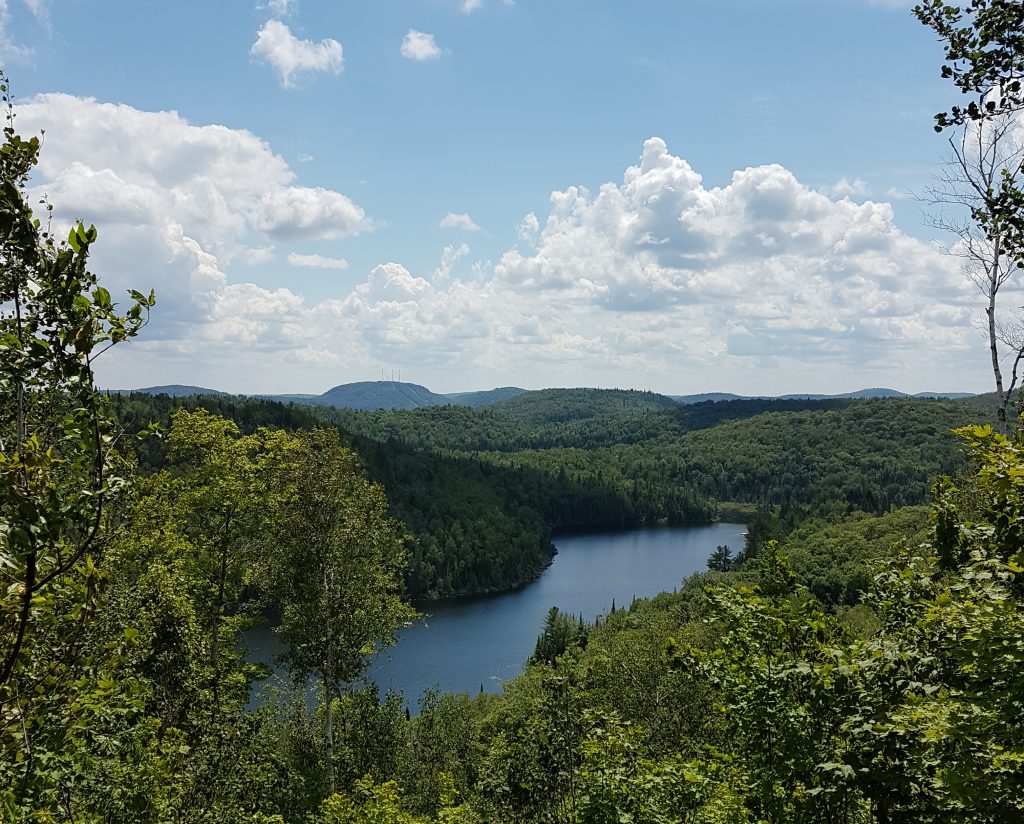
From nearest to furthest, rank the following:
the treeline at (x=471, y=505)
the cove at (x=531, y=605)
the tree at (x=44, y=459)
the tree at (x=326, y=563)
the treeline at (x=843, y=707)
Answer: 1. the tree at (x=44, y=459)
2. the treeline at (x=843, y=707)
3. the tree at (x=326, y=563)
4. the cove at (x=531, y=605)
5. the treeline at (x=471, y=505)

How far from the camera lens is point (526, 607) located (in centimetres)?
10425

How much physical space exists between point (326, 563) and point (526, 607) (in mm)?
91530

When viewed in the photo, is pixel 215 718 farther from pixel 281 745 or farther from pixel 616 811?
pixel 616 811

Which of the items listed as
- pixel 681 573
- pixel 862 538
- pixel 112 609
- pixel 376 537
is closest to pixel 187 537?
pixel 376 537

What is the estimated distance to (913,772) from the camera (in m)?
5.02

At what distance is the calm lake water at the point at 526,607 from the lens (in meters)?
70.2

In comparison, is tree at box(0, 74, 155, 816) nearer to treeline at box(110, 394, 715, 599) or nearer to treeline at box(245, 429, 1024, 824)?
treeline at box(245, 429, 1024, 824)

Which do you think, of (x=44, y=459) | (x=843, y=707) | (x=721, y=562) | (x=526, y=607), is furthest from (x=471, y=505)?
(x=44, y=459)

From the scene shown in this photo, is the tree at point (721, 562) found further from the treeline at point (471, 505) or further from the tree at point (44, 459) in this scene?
the tree at point (44, 459)

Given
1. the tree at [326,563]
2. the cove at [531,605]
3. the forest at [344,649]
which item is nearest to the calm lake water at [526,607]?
the cove at [531,605]

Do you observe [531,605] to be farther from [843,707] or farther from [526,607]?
[843,707]

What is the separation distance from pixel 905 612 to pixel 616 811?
4197mm

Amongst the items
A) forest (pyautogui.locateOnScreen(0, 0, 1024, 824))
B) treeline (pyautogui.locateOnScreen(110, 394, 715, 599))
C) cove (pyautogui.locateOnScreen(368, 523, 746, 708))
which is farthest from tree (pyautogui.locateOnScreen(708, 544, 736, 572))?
forest (pyautogui.locateOnScreen(0, 0, 1024, 824))

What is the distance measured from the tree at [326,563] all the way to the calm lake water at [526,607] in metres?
11.6
